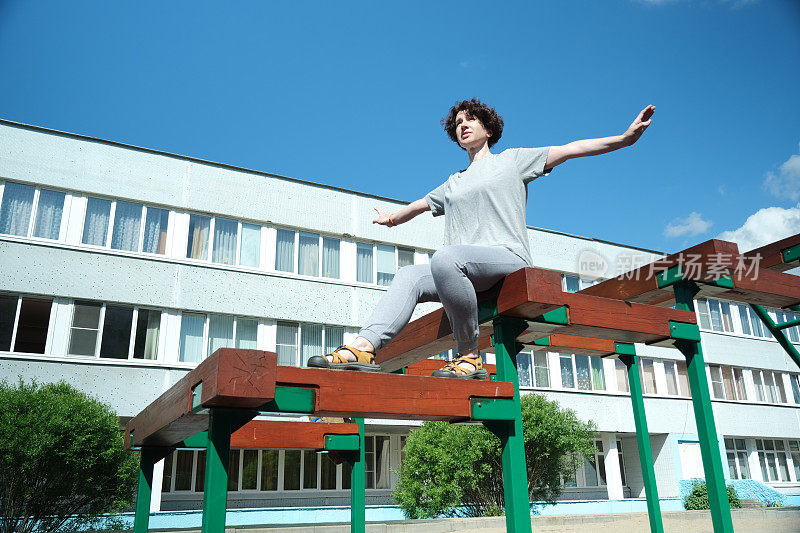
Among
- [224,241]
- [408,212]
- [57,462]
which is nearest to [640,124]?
[408,212]

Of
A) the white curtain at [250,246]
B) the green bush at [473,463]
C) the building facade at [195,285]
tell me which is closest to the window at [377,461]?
the building facade at [195,285]

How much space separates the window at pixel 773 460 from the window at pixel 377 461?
17.2 meters

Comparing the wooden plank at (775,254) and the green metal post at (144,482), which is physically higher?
A: the wooden plank at (775,254)

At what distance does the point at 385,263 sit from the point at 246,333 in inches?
207

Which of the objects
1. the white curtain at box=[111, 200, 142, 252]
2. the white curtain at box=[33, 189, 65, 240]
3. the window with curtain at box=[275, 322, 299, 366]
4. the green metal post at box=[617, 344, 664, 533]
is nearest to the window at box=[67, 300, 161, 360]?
the white curtain at box=[111, 200, 142, 252]

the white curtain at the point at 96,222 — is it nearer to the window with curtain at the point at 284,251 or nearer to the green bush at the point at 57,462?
the window with curtain at the point at 284,251

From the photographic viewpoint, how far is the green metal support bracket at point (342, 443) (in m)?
5.69

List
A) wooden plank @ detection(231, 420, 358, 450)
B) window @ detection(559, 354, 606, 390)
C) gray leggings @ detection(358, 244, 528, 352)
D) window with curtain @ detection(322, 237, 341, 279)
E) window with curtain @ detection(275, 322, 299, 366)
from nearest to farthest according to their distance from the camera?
gray leggings @ detection(358, 244, 528, 352), wooden plank @ detection(231, 420, 358, 450), window with curtain @ detection(275, 322, 299, 366), window with curtain @ detection(322, 237, 341, 279), window @ detection(559, 354, 606, 390)

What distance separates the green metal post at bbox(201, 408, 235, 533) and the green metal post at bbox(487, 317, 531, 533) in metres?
1.20

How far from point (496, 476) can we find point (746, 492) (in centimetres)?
1378

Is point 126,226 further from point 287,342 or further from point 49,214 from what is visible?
point 287,342

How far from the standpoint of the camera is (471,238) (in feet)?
12.1

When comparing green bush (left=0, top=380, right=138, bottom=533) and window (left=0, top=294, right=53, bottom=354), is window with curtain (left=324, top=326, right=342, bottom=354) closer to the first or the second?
green bush (left=0, top=380, right=138, bottom=533)

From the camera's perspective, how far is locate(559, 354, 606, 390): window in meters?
24.2
